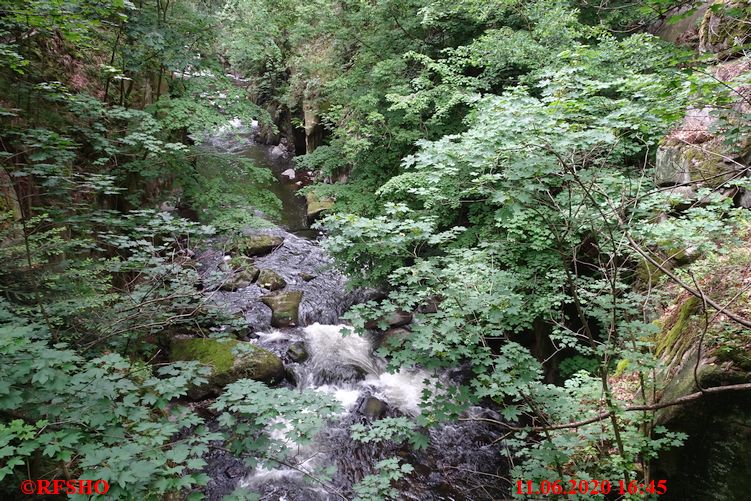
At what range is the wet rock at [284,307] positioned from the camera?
350 inches

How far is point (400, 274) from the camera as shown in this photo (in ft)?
11.5

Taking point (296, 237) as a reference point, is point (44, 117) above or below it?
above

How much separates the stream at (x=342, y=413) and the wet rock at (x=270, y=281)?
0.16 meters

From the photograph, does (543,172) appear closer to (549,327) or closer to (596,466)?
(596,466)

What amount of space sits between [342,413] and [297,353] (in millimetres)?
1744

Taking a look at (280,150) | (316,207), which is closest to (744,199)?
(316,207)

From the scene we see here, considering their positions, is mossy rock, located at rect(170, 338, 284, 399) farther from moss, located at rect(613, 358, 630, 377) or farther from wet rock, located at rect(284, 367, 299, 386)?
moss, located at rect(613, 358, 630, 377)

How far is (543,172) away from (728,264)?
257cm

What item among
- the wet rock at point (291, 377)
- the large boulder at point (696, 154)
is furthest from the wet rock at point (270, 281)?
the large boulder at point (696, 154)

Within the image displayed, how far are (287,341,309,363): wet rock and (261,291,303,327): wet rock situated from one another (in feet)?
2.81

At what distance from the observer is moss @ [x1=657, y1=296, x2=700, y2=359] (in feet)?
13.6

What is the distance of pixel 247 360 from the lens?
23.0 ft

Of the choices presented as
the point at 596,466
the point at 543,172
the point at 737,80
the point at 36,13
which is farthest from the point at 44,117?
the point at 596,466

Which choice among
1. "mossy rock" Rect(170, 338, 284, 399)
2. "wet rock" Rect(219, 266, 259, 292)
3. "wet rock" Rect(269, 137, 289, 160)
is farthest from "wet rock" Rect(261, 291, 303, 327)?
"wet rock" Rect(269, 137, 289, 160)
